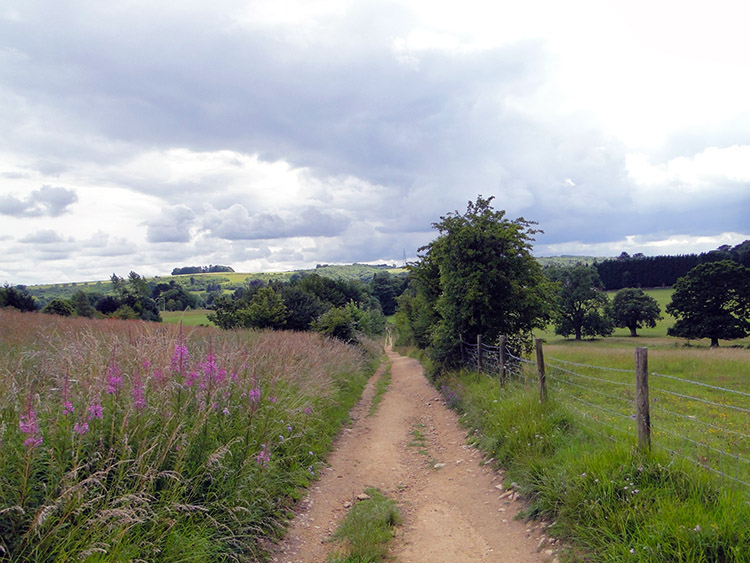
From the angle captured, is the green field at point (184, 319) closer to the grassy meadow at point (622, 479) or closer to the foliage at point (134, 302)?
the foliage at point (134, 302)

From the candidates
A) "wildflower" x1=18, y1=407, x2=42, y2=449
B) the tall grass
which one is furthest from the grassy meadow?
"wildflower" x1=18, y1=407, x2=42, y2=449

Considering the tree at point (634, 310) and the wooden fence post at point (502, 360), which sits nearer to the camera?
the wooden fence post at point (502, 360)

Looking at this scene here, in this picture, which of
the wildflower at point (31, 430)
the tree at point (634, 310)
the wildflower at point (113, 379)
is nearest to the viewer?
the wildflower at point (31, 430)

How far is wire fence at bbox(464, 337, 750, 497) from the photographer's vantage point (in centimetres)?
483

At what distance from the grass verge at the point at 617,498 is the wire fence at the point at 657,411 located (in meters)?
0.29

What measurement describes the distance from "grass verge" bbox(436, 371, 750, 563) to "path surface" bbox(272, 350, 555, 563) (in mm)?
363

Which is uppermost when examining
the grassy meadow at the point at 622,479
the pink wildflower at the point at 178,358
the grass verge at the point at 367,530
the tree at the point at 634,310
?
the pink wildflower at the point at 178,358

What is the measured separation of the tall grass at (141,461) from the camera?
10.6ft

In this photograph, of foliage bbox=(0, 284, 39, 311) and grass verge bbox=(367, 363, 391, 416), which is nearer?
grass verge bbox=(367, 363, 391, 416)

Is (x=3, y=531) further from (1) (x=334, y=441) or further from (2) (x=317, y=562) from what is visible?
(1) (x=334, y=441)

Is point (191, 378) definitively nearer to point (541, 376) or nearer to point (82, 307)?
point (541, 376)

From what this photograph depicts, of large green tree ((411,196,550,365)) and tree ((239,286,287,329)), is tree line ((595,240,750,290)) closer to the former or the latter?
tree ((239,286,287,329))

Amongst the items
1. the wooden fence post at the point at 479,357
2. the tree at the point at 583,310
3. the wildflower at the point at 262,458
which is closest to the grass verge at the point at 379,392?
the wooden fence post at the point at 479,357

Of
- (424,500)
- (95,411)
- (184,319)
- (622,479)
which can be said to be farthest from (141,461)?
(184,319)
